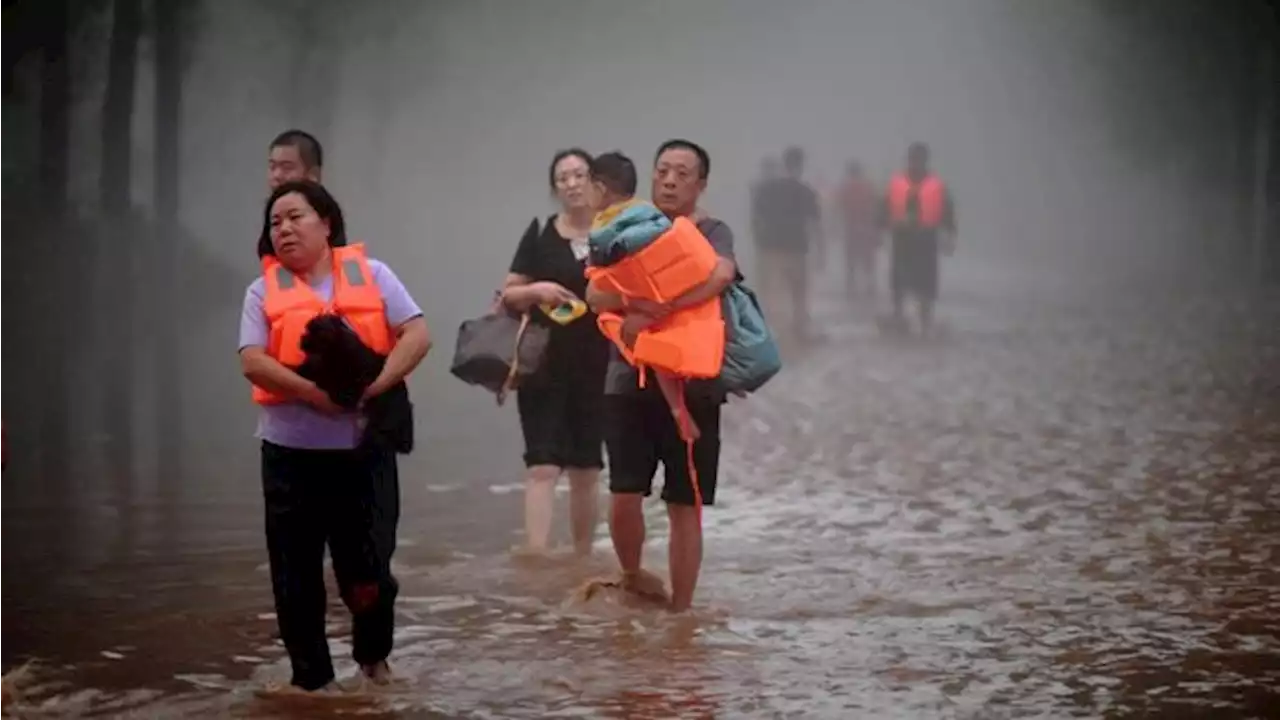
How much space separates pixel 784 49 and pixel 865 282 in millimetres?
2201

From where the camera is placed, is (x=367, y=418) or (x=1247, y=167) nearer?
(x=367, y=418)

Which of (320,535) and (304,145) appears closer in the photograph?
(320,535)

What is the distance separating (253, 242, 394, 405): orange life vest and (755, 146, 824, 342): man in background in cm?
1310

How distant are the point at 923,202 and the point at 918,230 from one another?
0.78 ft

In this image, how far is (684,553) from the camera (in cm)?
639

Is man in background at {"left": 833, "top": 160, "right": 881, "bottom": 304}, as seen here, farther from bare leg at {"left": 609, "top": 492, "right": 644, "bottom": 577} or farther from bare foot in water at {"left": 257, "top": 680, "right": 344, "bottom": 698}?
bare foot in water at {"left": 257, "top": 680, "right": 344, "bottom": 698}

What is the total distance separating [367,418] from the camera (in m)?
5.23

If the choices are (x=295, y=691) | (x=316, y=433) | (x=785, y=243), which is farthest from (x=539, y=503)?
(x=785, y=243)

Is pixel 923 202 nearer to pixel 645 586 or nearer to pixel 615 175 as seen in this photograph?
pixel 615 175

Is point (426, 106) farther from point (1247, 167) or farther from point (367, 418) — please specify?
point (367, 418)

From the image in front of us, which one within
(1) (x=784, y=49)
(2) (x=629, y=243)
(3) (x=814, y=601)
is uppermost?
(1) (x=784, y=49)

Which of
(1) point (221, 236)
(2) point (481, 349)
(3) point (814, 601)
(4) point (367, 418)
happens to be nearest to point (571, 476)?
(2) point (481, 349)

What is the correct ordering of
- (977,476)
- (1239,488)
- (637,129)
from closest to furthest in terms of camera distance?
1. (1239,488)
2. (977,476)
3. (637,129)

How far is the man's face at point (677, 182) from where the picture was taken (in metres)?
6.36
